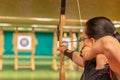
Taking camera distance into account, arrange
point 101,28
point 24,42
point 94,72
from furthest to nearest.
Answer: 1. point 24,42
2. point 94,72
3. point 101,28

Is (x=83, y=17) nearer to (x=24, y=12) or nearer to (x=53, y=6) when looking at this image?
(x=53, y=6)

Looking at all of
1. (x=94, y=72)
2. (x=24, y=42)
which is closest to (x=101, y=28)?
(x=94, y=72)

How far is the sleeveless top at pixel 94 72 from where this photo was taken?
1294 mm

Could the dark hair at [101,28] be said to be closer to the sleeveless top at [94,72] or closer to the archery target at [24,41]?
the sleeveless top at [94,72]

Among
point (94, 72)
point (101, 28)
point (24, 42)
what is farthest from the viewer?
point (24, 42)

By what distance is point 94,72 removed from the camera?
1.37 m

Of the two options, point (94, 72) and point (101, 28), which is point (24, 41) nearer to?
point (94, 72)

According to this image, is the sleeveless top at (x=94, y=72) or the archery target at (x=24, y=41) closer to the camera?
the sleeveless top at (x=94, y=72)

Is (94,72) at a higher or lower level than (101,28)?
lower

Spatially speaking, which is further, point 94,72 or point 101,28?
point 94,72

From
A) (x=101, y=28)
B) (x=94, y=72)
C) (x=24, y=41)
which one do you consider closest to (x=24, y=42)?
(x=24, y=41)

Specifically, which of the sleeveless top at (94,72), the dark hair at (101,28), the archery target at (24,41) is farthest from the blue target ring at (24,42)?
the dark hair at (101,28)

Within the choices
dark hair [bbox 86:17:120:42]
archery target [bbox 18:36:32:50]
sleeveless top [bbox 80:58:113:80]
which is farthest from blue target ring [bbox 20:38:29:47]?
dark hair [bbox 86:17:120:42]

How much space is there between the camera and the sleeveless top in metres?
1.29
